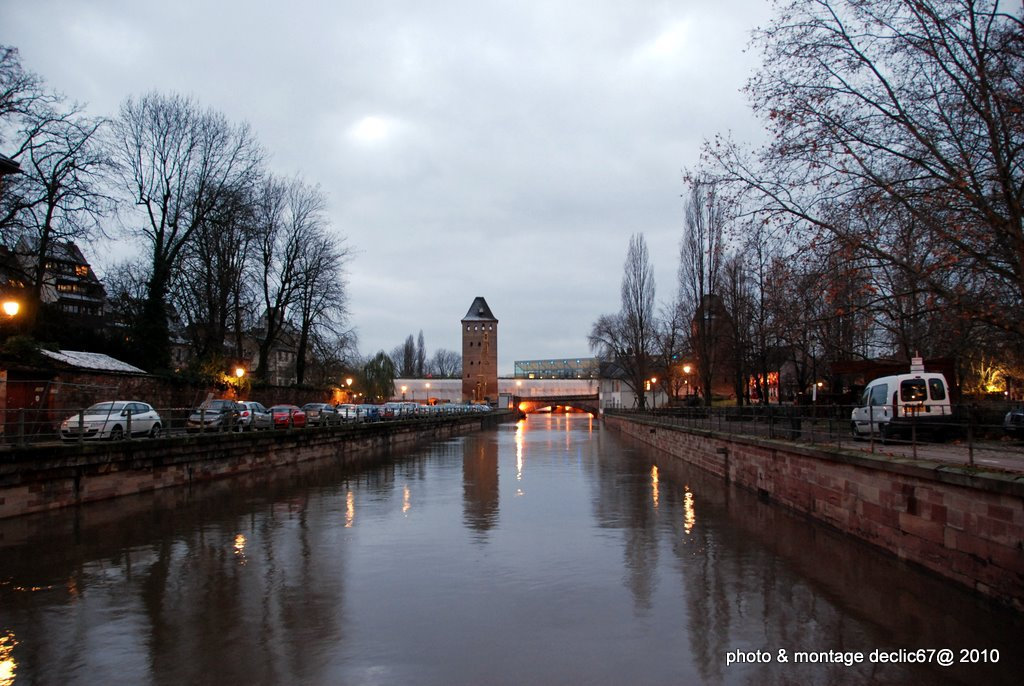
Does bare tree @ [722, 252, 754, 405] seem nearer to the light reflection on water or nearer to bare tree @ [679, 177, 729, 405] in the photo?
bare tree @ [679, 177, 729, 405]

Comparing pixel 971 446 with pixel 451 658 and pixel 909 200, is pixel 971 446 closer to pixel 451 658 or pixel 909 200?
pixel 909 200

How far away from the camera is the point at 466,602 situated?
9430mm

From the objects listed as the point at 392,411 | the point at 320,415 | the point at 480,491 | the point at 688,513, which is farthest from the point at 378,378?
the point at 688,513

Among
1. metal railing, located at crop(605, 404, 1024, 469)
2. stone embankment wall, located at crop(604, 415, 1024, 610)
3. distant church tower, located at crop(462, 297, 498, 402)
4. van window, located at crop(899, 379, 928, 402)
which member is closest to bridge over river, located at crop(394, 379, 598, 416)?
distant church tower, located at crop(462, 297, 498, 402)

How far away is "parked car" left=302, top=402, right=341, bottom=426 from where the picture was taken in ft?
118

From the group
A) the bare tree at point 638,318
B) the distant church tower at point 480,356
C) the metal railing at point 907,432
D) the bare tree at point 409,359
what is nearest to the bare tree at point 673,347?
the bare tree at point 638,318

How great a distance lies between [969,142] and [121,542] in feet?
59.5

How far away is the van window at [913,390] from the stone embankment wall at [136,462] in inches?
809

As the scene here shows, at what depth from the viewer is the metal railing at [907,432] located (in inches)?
427

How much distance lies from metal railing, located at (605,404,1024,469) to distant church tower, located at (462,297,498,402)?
350 ft

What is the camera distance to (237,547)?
510 inches

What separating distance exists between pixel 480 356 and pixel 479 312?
987 centimetres

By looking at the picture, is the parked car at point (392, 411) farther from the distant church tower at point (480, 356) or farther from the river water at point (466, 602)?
the distant church tower at point (480, 356)

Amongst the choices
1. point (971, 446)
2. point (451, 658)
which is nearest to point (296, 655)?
point (451, 658)
